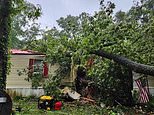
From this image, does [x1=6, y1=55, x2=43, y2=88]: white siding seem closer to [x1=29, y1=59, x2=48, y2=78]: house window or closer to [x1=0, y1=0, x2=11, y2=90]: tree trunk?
[x1=29, y1=59, x2=48, y2=78]: house window

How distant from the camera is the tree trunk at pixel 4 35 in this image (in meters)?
9.73

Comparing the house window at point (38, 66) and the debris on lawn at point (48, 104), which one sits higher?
the house window at point (38, 66)

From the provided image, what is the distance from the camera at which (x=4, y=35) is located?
988cm

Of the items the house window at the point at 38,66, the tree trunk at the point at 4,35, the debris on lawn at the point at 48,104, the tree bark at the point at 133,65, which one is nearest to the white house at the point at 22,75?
the house window at the point at 38,66

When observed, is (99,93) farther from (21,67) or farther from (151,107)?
(21,67)

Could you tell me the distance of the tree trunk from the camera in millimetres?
9727

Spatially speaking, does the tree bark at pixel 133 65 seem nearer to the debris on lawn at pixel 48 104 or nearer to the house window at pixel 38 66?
the debris on lawn at pixel 48 104

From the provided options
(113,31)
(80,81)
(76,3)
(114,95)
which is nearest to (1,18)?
(113,31)

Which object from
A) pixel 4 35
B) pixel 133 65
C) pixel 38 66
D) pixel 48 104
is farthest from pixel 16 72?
pixel 4 35

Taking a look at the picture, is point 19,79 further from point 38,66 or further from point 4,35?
point 4,35

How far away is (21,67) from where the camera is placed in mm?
22500

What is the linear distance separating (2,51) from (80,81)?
11.9 metres

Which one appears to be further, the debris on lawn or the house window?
the house window

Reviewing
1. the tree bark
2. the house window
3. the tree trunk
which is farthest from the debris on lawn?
the tree trunk
